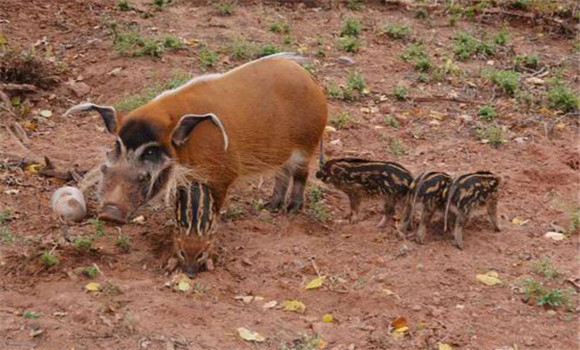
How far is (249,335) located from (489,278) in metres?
1.76

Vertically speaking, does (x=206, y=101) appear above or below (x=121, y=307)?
above

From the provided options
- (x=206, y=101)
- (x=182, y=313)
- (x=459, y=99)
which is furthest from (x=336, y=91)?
(x=182, y=313)

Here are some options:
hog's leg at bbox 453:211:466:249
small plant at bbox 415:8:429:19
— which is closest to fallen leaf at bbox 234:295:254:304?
hog's leg at bbox 453:211:466:249

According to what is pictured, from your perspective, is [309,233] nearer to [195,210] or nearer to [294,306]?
[195,210]

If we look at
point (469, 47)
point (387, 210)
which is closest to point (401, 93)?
point (469, 47)

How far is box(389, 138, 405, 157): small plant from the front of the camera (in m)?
8.15

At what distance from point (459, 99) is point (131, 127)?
4.46 meters

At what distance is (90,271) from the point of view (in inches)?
221

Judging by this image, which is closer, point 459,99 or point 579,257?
point 579,257

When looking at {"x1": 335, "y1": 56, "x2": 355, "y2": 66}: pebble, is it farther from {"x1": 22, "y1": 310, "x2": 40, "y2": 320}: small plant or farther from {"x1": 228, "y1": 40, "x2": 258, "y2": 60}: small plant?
{"x1": 22, "y1": 310, "x2": 40, "y2": 320}: small plant

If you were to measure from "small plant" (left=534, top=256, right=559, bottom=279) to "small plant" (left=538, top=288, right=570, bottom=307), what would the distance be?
12.1 inches

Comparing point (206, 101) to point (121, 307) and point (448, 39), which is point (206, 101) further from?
point (448, 39)

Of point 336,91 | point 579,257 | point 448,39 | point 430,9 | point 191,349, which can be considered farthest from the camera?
point 430,9

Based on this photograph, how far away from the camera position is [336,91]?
9.17 meters
